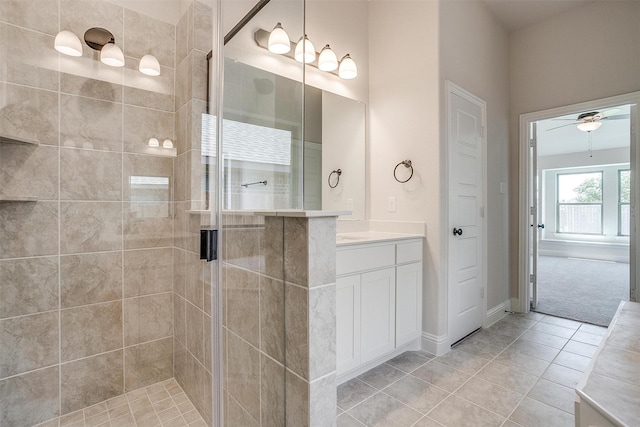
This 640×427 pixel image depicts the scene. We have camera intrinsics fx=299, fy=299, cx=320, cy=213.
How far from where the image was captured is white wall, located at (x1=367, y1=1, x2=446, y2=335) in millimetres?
2281

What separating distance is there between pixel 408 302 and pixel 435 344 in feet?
1.35

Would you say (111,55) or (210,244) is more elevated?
Answer: (111,55)

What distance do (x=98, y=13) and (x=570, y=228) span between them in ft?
31.6

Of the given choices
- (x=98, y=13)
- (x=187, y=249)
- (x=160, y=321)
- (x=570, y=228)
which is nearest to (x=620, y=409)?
(x=187, y=249)

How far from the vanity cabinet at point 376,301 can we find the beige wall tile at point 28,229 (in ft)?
5.15

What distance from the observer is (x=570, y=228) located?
7.48 meters

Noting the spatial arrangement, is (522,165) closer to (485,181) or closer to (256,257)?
(485,181)

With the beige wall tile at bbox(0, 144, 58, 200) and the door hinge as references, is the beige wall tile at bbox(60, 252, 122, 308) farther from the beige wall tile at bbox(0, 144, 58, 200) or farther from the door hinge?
the door hinge

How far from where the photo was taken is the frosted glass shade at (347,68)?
2.46m

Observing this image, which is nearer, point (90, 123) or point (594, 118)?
point (90, 123)

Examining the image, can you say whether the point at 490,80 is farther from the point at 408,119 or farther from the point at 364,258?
the point at 364,258

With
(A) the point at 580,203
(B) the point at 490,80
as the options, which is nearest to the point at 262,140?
(B) the point at 490,80

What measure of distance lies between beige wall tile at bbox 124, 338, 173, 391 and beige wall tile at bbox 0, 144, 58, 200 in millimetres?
1041

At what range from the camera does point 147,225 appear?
1911mm
